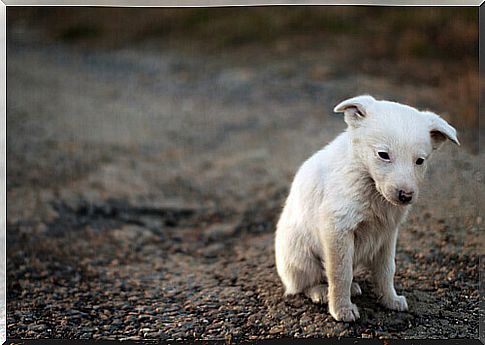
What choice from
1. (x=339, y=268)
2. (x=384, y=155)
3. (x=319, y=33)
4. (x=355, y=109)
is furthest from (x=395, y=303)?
(x=319, y=33)

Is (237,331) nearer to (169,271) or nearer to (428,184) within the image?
(169,271)

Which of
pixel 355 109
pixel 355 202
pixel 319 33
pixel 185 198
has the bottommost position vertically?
pixel 185 198

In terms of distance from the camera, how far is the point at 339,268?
3.74 m

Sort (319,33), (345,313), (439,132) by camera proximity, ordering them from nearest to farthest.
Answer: (439,132)
(345,313)
(319,33)

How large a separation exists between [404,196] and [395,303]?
0.96 metres

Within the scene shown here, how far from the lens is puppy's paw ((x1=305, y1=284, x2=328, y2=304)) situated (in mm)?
4076

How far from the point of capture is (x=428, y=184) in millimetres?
5266

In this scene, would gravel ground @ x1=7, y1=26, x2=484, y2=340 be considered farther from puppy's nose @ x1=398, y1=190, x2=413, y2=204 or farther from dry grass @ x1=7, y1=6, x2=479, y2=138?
puppy's nose @ x1=398, y1=190, x2=413, y2=204

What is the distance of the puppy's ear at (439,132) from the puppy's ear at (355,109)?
12.6 inches

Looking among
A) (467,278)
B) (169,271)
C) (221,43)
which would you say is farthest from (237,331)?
(221,43)

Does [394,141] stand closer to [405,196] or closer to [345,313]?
[405,196]

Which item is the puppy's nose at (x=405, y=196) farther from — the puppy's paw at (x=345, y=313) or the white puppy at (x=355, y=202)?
the puppy's paw at (x=345, y=313)

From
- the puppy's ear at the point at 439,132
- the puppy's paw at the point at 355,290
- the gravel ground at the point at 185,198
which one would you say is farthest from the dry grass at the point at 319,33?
the puppy's paw at the point at 355,290

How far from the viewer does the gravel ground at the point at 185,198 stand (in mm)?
4375
